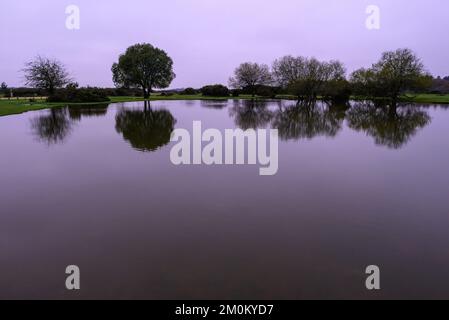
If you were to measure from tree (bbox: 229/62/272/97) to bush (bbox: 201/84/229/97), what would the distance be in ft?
17.6

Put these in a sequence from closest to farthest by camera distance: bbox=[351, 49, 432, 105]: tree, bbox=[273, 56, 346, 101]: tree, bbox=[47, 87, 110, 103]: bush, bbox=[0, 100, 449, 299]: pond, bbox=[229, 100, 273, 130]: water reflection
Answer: bbox=[0, 100, 449, 299]: pond, bbox=[229, 100, 273, 130]: water reflection, bbox=[47, 87, 110, 103]: bush, bbox=[351, 49, 432, 105]: tree, bbox=[273, 56, 346, 101]: tree

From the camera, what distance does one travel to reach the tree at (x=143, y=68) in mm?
64125

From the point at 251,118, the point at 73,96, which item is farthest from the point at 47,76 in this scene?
the point at 251,118

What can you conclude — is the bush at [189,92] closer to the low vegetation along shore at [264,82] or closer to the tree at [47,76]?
the low vegetation along shore at [264,82]

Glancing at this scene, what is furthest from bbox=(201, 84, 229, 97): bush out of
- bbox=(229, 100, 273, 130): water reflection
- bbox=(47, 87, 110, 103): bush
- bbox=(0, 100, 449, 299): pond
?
bbox=(0, 100, 449, 299): pond

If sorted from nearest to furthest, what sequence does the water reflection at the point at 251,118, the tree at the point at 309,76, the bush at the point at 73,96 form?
the water reflection at the point at 251,118, the bush at the point at 73,96, the tree at the point at 309,76

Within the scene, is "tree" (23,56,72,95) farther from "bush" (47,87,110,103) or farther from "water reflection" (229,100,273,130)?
"water reflection" (229,100,273,130)

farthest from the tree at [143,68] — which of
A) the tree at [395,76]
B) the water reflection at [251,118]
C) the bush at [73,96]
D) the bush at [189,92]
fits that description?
the tree at [395,76]

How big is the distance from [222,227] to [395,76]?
57947mm

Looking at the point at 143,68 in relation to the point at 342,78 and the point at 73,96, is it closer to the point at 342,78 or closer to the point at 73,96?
the point at 73,96

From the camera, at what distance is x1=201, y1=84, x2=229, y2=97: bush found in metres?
85.1

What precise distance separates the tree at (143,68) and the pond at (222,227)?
58078 mm

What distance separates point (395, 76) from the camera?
174 ft
